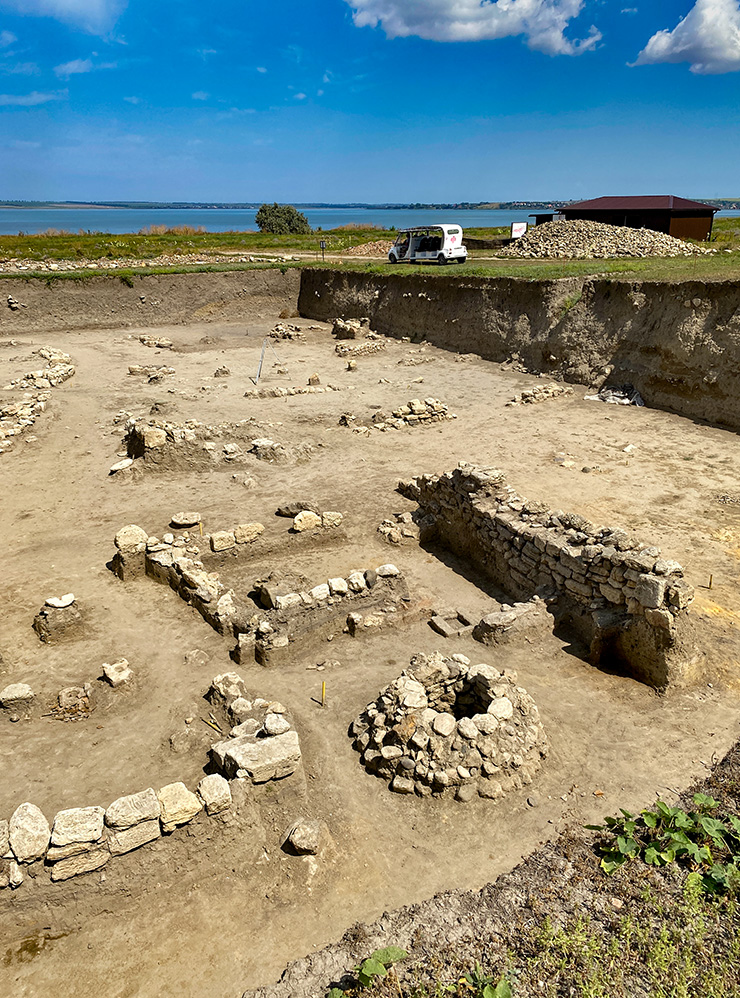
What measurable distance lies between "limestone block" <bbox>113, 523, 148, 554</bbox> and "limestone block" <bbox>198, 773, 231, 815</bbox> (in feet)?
16.9

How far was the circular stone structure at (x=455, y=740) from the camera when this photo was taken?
225 inches

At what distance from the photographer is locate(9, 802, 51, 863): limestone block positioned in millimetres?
4621

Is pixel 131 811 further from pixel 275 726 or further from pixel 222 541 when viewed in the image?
pixel 222 541

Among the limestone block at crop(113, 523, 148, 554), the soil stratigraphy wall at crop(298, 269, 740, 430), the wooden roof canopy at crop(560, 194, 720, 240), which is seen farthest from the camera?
the wooden roof canopy at crop(560, 194, 720, 240)

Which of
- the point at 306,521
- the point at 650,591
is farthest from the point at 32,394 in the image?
the point at 650,591

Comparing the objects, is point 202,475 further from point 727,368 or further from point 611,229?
point 611,229

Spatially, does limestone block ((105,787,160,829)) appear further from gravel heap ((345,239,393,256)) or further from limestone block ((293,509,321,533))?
gravel heap ((345,239,393,256))

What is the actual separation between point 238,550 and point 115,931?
6085 millimetres

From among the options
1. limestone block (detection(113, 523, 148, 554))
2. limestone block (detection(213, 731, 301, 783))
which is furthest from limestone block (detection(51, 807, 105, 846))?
limestone block (detection(113, 523, 148, 554))

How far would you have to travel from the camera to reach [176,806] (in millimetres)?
4988

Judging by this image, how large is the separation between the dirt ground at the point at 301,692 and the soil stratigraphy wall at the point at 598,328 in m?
1.42

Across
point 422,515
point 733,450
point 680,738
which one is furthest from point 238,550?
point 733,450

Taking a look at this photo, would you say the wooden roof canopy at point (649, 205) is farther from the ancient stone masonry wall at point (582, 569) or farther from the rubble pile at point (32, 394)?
the ancient stone masonry wall at point (582, 569)

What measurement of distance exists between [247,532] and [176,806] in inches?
228
